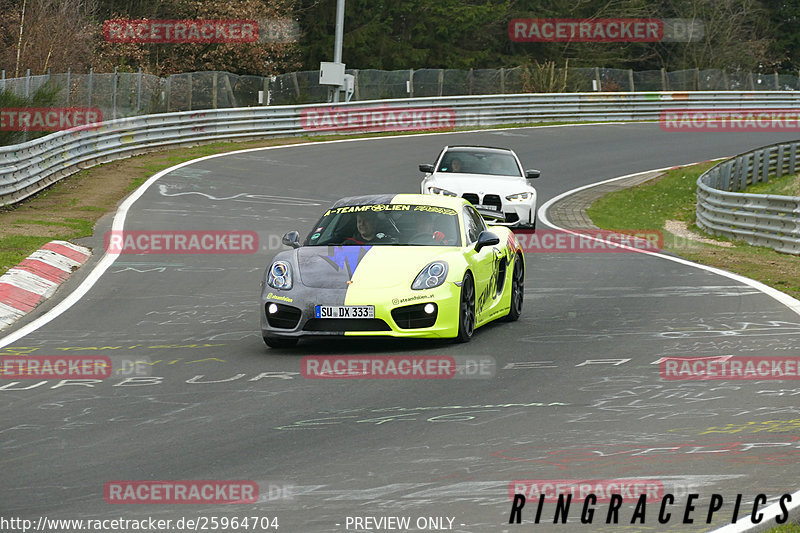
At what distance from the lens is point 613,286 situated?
1591cm

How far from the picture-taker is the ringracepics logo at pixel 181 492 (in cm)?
646

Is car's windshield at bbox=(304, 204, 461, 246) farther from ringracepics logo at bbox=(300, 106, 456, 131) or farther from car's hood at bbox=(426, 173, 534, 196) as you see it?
ringracepics logo at bbox=(300, 106, 456, 131)

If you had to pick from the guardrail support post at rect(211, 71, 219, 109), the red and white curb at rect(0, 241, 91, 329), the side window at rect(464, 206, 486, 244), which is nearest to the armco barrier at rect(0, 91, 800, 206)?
the guardrail support post at rect(211, 71, 219, 109)

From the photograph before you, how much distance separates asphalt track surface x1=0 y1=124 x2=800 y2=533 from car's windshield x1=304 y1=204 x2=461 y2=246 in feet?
3.41

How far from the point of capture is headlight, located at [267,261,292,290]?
1119 cm

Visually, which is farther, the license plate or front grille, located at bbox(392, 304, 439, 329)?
front grille, located at bbox(392, 304, 439, 329)

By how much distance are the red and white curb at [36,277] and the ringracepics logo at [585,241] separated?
7048 mm

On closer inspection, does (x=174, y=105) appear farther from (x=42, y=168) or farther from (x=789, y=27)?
(x=789, y=27)

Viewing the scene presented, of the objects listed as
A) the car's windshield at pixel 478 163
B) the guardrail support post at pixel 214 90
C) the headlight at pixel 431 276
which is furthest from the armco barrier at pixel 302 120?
the headlight at pixel 431 276

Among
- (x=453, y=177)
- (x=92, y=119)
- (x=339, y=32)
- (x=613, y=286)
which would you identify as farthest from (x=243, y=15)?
(x=613, y=286)

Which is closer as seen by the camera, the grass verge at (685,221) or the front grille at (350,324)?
the front grille at (350,324)

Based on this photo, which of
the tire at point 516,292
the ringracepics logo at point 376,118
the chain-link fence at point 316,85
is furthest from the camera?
the ringracepics logo at point 376,118

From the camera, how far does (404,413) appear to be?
8648 mm

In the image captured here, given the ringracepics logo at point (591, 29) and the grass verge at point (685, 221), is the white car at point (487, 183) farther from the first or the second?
the ringracepics logo at point (591, 29)
